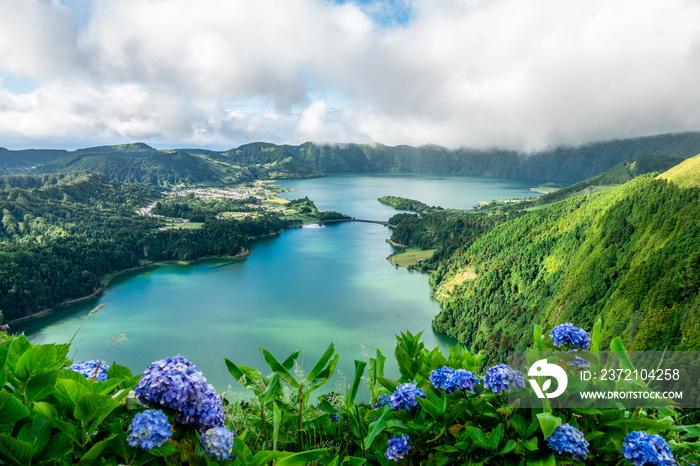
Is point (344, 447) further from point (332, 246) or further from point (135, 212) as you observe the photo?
point (135, 212)

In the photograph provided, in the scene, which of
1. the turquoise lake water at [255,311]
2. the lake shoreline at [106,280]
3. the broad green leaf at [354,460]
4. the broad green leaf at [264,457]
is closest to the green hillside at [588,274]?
the turquoise lake water at [255,311]

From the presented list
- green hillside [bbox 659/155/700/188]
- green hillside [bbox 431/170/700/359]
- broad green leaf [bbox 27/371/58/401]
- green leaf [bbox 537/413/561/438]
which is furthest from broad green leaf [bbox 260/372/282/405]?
green hillside [bbox 659/155/700/188]

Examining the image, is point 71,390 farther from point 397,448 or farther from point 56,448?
point 397,448

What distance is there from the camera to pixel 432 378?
1828 mm

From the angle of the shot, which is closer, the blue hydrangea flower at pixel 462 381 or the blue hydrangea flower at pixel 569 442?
the blue hydrangea flower at pixel 569 442

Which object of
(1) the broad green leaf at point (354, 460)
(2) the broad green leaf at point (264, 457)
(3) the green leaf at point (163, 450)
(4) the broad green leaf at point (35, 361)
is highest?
(4) the broad green leaf at point (35, 361)

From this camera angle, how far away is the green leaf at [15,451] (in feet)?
A: 3.45

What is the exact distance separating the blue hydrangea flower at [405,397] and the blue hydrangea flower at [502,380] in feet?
1.16

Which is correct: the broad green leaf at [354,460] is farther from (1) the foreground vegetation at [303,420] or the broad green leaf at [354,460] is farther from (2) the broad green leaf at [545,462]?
(2) the broad green leaf at [545,462]

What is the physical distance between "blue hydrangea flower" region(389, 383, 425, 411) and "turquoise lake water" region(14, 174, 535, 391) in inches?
614

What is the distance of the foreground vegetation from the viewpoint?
3.80 feet

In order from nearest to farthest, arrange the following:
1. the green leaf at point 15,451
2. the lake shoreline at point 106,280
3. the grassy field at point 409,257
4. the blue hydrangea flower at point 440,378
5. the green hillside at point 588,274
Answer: the green leaf at point 15,451 < the blue hydrangea flower at point 440,378 < the green hillside at point 588,274 < the lake shoreline at point 106,280 < the grassy field at point 409,257

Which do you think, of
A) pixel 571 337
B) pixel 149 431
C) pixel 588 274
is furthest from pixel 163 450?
pixel 588 274

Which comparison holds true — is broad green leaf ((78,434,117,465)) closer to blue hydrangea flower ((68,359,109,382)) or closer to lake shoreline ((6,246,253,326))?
blue hydrangea flower ((68,359,109,382))
